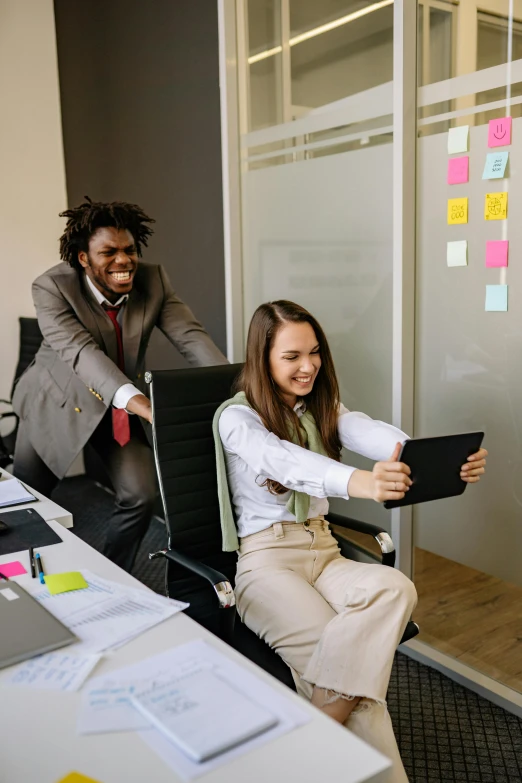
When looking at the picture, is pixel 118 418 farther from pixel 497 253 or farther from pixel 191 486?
pixel 497 253

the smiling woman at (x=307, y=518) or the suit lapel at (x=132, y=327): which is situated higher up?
the suit lapel at (x=132, y=327)

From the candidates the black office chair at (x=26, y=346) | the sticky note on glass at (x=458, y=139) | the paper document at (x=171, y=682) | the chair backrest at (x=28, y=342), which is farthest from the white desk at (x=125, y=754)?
the chair backrest at (x=28, y=342)

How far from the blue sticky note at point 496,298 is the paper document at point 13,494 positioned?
1509mm

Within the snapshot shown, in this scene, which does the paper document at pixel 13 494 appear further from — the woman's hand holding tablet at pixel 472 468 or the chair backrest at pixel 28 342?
the chair backrest at pixel 28 342

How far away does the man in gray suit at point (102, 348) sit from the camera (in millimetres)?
2689

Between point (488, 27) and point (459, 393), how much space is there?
1.13 metres

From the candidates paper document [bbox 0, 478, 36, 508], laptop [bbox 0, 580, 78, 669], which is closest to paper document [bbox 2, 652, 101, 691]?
laptop [bbox 0, 580, 78, 669]

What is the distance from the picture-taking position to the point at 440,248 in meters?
2.48

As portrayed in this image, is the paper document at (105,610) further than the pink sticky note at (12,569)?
No

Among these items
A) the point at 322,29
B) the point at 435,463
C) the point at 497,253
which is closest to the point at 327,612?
the point at 435,463

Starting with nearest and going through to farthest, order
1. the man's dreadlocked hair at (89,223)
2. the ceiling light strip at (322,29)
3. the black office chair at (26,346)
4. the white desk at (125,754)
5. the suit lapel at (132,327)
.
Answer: the white desk at (125,754)
the ceiling light strip at (322,29)
the man's dreadlocked hair at (89,223)
the suit lapel at (132,327)
the black office chair at (26,346)

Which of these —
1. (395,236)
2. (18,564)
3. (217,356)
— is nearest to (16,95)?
(217,356)

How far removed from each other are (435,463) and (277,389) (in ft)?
1.73

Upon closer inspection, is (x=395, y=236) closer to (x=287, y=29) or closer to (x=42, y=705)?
(x=287, y=29)
